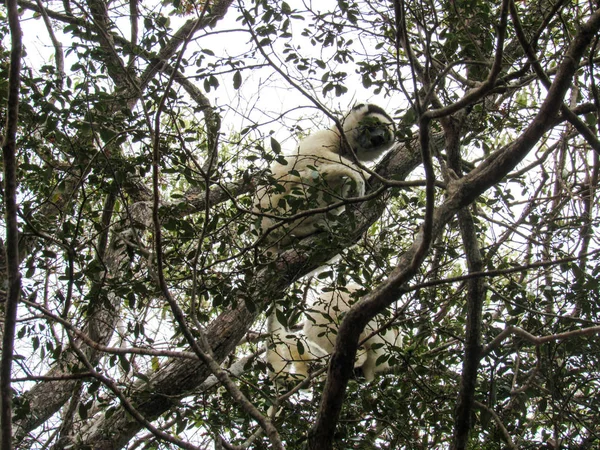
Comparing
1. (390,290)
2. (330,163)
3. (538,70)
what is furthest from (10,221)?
(330,163)

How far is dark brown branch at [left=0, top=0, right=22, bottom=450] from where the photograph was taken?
177 centimetres

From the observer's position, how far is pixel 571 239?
352cm

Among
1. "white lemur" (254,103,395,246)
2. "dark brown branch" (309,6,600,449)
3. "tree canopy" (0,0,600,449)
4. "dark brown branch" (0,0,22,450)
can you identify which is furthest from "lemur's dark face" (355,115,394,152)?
"dark brown branch" (0,0,22,450)

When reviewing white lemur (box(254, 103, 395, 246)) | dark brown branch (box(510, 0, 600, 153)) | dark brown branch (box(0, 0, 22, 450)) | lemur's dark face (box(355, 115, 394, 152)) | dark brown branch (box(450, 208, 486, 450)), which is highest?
lemur's dark face (box(355, 115, 394, 152))

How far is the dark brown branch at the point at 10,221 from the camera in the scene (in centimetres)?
177

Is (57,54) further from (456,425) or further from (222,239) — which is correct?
(456,425)

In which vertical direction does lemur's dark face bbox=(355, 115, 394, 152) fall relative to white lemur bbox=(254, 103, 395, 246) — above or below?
above

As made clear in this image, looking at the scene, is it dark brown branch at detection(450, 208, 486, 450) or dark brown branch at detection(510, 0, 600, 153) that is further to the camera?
dark brown branch at detection(450, 208, 486, 450)

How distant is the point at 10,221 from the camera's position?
181cm

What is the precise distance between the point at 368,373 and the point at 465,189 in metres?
3.37

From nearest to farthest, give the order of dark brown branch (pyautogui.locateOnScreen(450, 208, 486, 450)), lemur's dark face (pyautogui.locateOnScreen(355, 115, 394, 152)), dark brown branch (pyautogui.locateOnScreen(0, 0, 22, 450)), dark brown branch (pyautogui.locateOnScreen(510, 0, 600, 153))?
dark brown branch (pyautogui.locateOnScreen(0, 0, 22, 450)) < dark brown branch (pyautogui.locateOnScreen(510, 0, 600, 153)) < dark brown branch (pyautogui.locateOnScreen(450, 208, 486, 450)) < lemur's dark face (pyautogui.locateOnScreen(355, 115, 394, 152))

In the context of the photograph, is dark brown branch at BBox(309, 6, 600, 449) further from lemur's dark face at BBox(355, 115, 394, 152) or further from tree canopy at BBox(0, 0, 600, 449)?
lemur's dark face at BBox(355, 115, 394, 152)

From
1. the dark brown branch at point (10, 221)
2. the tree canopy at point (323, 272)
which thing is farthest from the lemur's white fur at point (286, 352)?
the dark brown branch at point (10, 221)

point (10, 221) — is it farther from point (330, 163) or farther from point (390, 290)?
point (330, 163)
